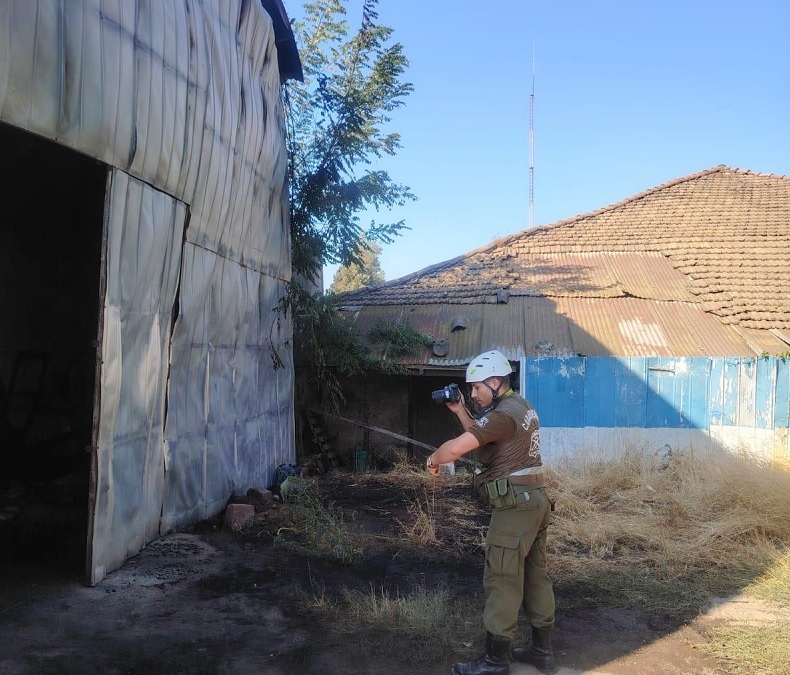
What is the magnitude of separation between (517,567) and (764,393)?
820 centimetres

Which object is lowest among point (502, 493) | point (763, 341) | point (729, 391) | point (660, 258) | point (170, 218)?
point (502, 493)

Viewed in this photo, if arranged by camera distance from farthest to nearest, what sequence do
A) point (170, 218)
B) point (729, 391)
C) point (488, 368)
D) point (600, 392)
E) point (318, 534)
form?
point (600, 392), point (729, 391), point (318, 534), point (170, 218), point (488, 368)

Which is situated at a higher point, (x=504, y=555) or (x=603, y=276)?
(x=603, y=276)

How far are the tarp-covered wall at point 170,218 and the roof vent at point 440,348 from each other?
3622mm

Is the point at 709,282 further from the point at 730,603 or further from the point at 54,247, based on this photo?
the point at 54,247

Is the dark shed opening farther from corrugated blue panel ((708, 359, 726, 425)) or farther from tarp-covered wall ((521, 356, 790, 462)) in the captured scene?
corrugated blue panel ((708, 359, 726, 425))

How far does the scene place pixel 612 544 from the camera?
6273 millimetres

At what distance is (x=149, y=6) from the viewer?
502 centimetres

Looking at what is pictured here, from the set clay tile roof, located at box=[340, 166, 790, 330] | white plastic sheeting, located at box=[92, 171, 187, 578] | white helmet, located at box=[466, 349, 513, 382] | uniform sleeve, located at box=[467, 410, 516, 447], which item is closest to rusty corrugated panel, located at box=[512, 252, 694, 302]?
clay tile roof, located at box=[340, 166, 790, 330]

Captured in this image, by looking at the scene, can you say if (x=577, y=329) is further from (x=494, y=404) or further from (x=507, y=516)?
(x=507, y=516)

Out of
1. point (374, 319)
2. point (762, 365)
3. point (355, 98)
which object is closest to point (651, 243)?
point (762, 365)

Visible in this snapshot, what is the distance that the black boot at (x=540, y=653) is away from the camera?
375cm

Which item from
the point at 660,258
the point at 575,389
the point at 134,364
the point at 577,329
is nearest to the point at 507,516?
the point at 134,364

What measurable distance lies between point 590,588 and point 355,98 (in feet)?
26.5
